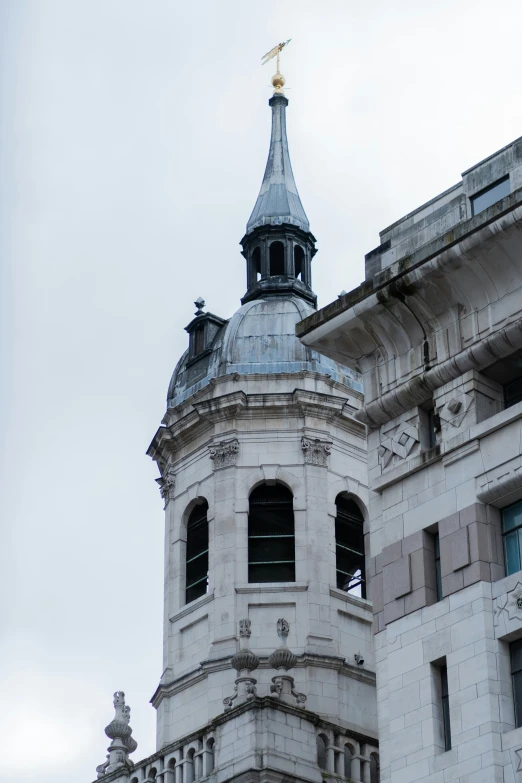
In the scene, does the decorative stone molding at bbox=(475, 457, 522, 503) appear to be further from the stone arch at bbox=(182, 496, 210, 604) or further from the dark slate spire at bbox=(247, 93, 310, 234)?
the dark slate spire at bbox=(247, 93, 310, 234)

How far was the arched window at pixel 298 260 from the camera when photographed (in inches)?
2039

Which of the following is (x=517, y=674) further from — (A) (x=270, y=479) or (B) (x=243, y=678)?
(A) (x=270, y=479)

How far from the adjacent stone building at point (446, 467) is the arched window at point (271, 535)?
1094 centimetres

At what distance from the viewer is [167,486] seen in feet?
158

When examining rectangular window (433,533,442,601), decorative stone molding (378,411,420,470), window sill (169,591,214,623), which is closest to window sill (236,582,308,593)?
window sill (169,591,214,623)

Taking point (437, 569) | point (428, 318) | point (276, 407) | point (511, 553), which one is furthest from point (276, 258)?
point (511, 553)

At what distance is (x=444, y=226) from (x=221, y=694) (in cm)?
1333

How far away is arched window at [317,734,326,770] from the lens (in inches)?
1554

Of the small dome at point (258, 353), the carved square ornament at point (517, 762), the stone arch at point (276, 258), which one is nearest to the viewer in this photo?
the carved square ornament at point (517, 762)

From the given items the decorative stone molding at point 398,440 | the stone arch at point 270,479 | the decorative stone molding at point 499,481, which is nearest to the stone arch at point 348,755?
the stone arch at point 270,479

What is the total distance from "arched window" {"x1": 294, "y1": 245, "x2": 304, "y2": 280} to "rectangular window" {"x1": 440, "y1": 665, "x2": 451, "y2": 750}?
865 inches

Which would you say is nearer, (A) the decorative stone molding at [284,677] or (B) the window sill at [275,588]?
(A) the decorative stone molding at [284,677]

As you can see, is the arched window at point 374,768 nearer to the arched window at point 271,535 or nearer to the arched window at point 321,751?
the arched window at point 321,751

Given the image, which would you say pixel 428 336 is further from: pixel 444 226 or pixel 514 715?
pixel 514 715
